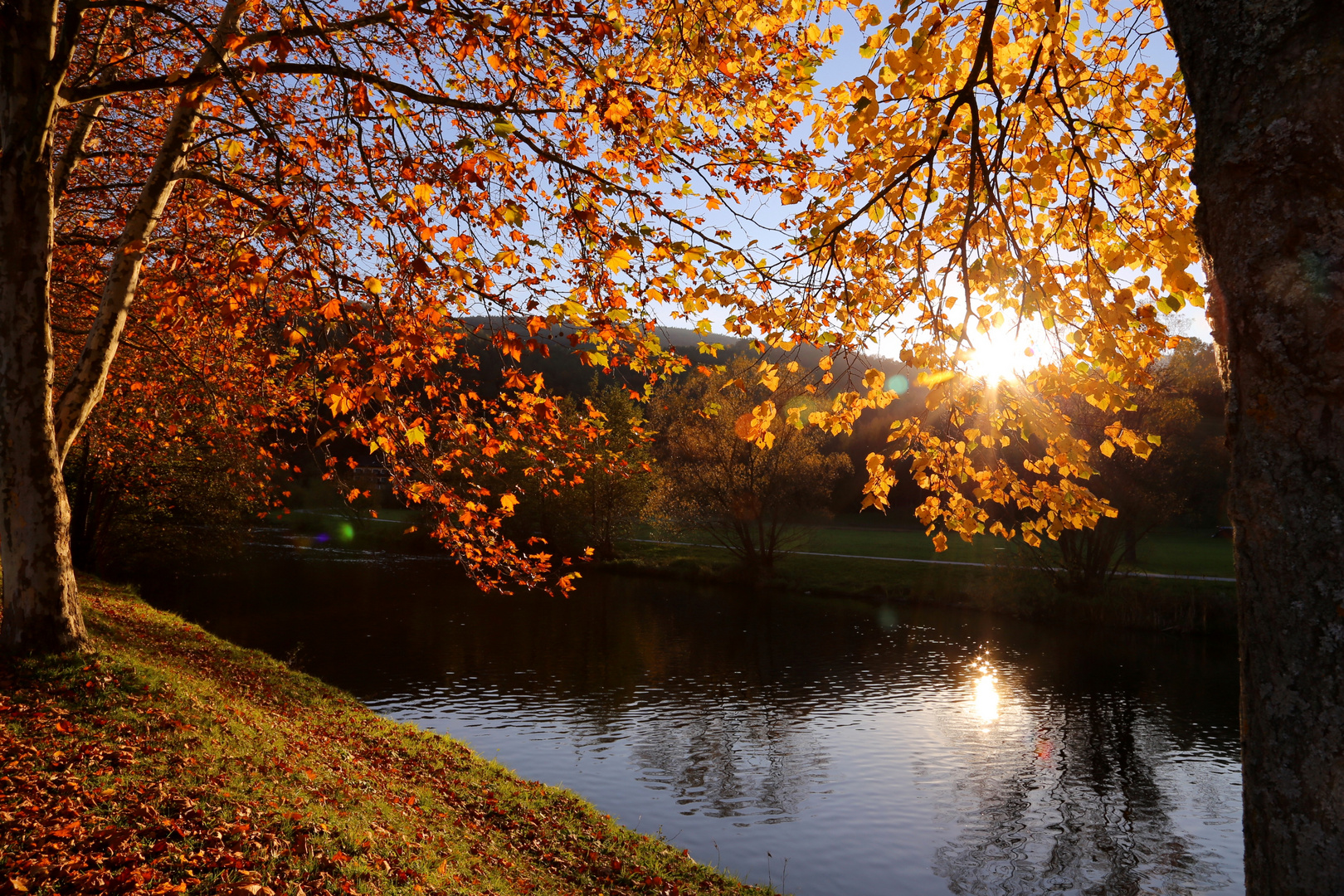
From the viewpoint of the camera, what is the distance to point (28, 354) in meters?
7.62

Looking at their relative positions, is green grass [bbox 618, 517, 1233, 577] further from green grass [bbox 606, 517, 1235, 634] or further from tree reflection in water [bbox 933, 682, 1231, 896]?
tree reflection in water [bbox 933, 682, 1231, 896]

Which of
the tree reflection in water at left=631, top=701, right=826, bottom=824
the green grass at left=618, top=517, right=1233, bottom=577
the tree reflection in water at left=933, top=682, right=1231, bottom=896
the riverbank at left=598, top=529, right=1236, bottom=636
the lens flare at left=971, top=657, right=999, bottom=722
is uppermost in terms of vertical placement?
the green grass at left=618, top=517, right=1233, bottom=577

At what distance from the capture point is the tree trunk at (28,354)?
24.2 ft

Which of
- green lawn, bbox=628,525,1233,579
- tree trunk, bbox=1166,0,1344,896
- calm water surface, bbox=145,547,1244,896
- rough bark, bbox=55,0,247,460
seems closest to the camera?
tree trunk, bbox=1166,0,1344,896

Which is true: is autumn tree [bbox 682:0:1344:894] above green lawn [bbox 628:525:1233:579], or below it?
above

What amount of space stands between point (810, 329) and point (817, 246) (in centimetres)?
97

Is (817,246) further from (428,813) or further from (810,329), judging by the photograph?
(428,813)

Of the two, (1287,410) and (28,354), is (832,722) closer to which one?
(28,354)

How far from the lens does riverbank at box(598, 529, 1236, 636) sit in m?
24.9

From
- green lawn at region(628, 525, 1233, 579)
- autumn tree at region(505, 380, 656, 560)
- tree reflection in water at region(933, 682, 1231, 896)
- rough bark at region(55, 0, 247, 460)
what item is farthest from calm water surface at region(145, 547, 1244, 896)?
autumn tree at region(505, 380, 656, 560)

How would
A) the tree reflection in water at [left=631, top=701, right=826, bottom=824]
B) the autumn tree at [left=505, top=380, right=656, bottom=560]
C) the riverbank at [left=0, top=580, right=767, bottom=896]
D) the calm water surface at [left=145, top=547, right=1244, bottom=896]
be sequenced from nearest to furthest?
→ the riverbank at [left=0, top=580, right=767, bottom=896] → the calm water surface at [left=145, top=547, right=1244, bottom=896] → the tree reflection in water at [left=631, top=701, right=826, bottom=824] → the autumn tree at [left=505, top=380, right=656, bottom=560]

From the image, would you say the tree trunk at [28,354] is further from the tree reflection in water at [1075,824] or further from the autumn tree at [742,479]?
the autumn tree at [742,479]

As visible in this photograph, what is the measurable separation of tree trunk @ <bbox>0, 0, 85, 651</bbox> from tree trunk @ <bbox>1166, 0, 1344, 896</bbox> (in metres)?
9.21

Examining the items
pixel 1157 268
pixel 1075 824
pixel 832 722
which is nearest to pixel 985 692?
pixel 832 722
